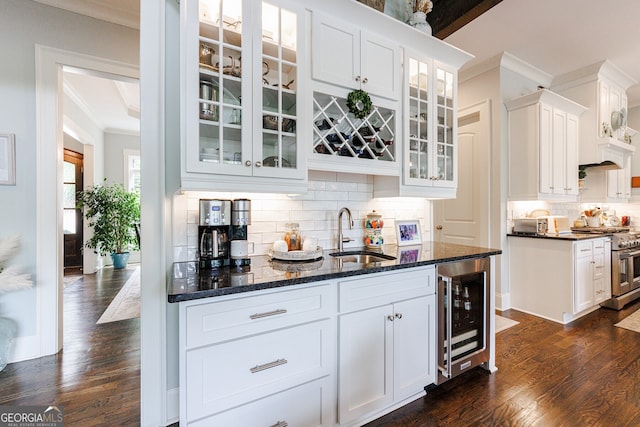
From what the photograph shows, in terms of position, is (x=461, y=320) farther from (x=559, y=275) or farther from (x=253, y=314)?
(x=559, y=275)

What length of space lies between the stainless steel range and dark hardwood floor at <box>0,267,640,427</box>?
90cm

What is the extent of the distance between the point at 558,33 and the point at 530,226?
6.85 feet

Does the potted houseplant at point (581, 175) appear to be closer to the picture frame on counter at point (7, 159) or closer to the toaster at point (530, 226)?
the toaster at point (530, 226)

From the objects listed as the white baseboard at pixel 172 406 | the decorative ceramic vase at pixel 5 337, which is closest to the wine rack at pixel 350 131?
the white baseboard at pixel 172 406

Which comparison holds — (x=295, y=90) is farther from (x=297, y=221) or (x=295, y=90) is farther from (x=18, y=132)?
(x=18, y=132)

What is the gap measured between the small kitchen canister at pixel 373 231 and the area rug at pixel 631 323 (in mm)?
2960

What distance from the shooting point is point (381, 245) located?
2.33 meters

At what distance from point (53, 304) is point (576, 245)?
508 centimetres

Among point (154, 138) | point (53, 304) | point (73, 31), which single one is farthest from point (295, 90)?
point (53, 304)

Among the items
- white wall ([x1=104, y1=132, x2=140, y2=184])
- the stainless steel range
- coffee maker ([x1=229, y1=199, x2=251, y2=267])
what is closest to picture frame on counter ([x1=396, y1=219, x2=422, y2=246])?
coffee maker ([x1=229, y1=199, x2=251, y2=267])

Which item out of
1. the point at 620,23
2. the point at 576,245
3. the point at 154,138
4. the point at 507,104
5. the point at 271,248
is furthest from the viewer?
the point at 507,104

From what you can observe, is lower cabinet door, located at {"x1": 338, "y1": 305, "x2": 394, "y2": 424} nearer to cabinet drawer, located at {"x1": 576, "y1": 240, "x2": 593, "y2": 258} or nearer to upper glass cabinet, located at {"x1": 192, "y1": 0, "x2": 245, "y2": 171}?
upper glass cabinet, located at {"x1": 192, "y1": 0, "x2": 245, "y2": 171}

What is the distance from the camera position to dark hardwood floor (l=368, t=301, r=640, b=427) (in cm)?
171

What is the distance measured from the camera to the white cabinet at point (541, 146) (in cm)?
336
